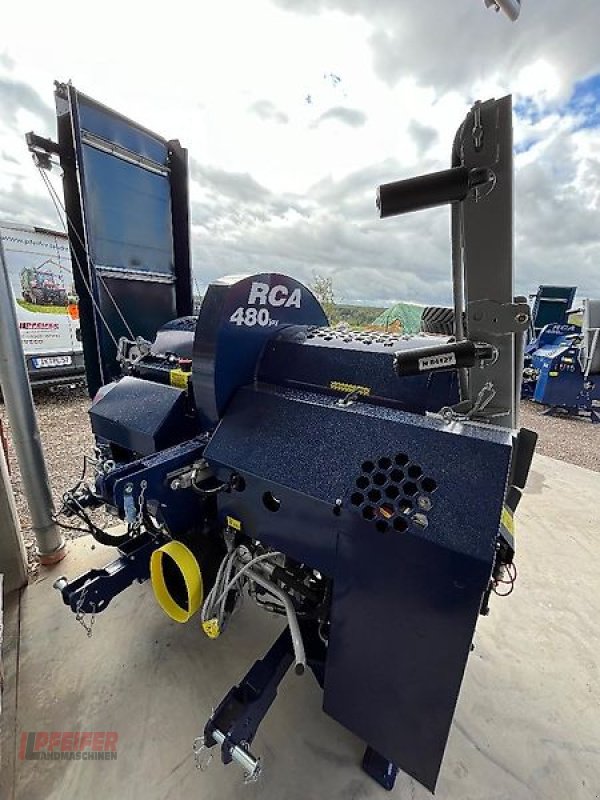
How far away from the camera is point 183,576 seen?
4.58ft

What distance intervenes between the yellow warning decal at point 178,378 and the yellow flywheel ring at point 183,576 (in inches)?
26.4

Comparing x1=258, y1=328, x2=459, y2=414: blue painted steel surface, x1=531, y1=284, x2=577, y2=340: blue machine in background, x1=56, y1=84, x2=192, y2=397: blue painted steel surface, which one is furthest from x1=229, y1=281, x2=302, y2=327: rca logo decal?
x1=531, y1=284, x2=577, y2=340: blue machine in background

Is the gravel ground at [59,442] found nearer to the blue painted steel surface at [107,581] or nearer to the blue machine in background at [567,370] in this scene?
the blue painted steel surface at [107,581]

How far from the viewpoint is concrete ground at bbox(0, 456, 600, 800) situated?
4.20ft

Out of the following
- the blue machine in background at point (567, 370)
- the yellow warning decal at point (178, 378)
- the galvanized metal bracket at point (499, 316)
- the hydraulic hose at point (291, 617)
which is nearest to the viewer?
the galvanized metal bracket at point (499, 316)

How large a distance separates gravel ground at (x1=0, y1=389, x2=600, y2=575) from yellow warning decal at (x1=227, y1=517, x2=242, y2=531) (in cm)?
159

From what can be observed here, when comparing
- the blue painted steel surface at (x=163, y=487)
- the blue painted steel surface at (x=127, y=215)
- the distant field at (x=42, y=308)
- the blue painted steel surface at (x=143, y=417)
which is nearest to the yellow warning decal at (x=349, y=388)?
the blue painted steel surface at (x=163, y=487)

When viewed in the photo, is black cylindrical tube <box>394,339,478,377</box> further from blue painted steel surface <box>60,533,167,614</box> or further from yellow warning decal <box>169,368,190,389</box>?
blue painted steel surface <box>60,533,167,614</box>

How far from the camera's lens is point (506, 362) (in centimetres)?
106

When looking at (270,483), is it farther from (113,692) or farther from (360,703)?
(113,692)

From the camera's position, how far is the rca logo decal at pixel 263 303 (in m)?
1.41

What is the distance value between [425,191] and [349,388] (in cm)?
65

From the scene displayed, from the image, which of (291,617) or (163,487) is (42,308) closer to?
(163,487)

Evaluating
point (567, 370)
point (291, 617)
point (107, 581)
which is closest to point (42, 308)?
point (107, 581)
